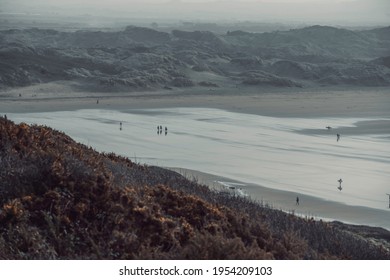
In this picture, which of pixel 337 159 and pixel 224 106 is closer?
pixel 337 159

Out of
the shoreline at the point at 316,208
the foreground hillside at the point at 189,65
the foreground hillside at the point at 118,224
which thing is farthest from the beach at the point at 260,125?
the foreground hillside at the point at 118,224

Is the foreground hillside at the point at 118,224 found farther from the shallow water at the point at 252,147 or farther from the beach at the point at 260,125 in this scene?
the shallow water at the point at 252,147

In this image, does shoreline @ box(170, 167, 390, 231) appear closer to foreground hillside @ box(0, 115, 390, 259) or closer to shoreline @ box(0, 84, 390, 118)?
foreground hillside @ box(0, 115, 390, 259)

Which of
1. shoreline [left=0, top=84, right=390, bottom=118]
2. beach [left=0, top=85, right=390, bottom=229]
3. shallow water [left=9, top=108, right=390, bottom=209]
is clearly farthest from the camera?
shoreline [left=0, top=84, right=390, bottom=118]

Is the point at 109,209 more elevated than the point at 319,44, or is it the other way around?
the point at 319,44

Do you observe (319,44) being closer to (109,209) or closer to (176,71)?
(176,71)

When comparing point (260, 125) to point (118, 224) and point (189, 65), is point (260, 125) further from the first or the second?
point (189, 65)

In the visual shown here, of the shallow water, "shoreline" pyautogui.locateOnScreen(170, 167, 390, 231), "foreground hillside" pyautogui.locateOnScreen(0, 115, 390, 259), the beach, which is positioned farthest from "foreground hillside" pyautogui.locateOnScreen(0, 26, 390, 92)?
"foreground hillside" pyautogui.locateOnScreen(0, 115, 390, 259)

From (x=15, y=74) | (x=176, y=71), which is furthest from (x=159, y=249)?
(x=176, y=71)
